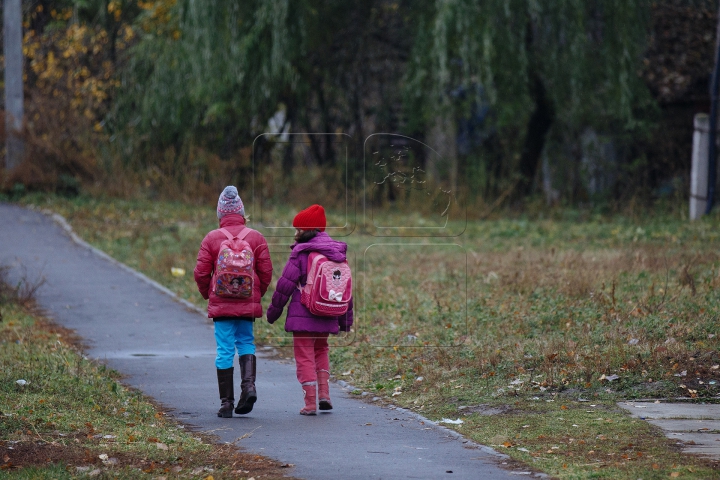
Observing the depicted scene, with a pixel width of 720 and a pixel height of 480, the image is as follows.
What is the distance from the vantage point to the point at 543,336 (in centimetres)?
1066

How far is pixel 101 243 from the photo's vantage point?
20.0 meters

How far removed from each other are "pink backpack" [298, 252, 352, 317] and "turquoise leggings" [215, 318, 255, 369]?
0.53m

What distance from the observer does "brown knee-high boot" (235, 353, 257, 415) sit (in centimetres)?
836

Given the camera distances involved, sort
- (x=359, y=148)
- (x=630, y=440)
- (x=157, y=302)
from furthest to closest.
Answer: (x=359, y=148) < (x=157, y=302) < (x=630, y=440)

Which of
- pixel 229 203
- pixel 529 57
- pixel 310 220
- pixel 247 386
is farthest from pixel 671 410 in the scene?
pixel 529 57

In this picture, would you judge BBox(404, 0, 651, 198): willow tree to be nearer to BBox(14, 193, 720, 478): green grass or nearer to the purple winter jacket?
BBox(14, 193, 720, 478): green grass

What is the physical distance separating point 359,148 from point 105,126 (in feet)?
21.7

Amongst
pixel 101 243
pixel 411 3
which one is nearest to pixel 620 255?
pixel 101 243

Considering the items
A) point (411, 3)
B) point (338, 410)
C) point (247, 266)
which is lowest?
point (338, 410)

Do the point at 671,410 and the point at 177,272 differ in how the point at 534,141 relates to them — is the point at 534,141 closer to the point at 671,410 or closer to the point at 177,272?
the point at 177,272

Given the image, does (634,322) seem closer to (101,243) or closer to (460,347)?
(460,347)

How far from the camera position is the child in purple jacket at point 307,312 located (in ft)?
27.7

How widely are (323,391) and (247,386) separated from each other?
63 cm

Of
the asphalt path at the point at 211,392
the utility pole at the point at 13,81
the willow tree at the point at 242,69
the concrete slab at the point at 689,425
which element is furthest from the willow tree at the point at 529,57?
the concrete slab at the point at 689,425
